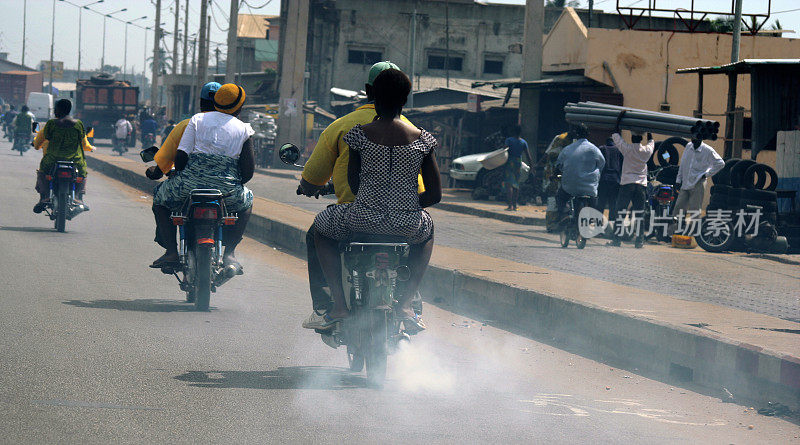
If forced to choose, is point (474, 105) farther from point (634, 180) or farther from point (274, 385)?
point (274, 385)

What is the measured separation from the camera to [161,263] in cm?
850

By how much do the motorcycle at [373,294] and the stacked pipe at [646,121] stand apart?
431 inches

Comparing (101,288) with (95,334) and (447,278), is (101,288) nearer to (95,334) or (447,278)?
(95,334)

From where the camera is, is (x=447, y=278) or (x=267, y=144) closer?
(x=447, y=278)

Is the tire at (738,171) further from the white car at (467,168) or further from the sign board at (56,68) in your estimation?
the sign board at (56,68)

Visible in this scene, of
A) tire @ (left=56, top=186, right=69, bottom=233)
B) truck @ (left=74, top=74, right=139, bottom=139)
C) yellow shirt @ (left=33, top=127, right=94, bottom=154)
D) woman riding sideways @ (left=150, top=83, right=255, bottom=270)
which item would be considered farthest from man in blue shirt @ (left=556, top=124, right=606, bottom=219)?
truck @ (left=74, top=74, right=139, bottom=139)

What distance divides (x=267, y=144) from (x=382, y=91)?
36.1 m

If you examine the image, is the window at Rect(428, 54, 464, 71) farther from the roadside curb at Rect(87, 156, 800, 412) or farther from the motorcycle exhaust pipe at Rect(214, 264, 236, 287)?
the motorcycle exhaust pipe at Rect(214, 264, 236, 287)

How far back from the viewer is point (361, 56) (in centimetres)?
4938

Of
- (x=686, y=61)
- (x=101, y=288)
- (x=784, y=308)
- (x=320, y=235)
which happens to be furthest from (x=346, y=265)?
(x=686, y=61)

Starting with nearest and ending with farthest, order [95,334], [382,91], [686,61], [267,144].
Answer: [382,91], [95,334], [686,61], [267,144]

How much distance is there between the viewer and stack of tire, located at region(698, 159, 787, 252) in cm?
1566

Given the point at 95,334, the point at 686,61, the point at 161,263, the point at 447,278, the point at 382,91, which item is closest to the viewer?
the point at 382,91

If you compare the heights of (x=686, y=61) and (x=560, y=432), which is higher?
(x=686, y=61)
